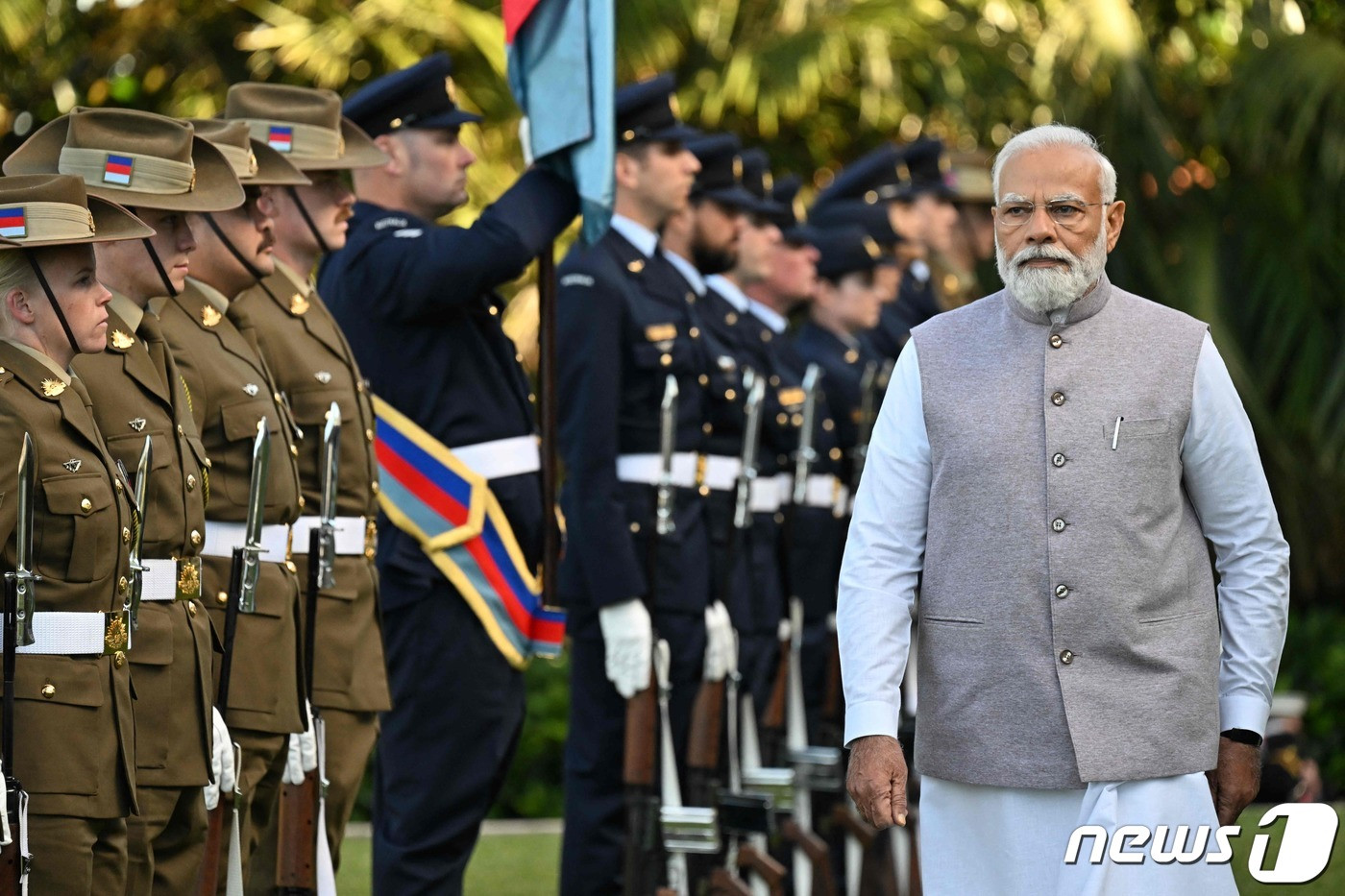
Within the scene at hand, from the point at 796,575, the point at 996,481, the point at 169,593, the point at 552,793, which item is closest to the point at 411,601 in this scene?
the point at 169,593

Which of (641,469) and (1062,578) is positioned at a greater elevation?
(641,469)

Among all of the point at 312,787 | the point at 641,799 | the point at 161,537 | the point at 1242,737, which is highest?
the point at 161,537

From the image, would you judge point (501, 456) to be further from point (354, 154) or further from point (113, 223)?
point (113, 223)

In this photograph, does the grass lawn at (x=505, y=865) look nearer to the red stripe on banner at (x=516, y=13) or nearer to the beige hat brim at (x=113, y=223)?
the red stripe on banner at (x=516, y=13)

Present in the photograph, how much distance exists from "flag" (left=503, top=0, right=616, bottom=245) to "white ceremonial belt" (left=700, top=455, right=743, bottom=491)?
51.3 inches

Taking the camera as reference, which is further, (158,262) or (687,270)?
(687,270)

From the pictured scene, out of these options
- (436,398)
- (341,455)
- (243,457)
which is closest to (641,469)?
(436,398)

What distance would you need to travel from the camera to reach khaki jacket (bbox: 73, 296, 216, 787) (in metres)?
4.55

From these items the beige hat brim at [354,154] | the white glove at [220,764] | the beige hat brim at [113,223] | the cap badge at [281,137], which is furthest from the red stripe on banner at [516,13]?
the white glove at [220,764]

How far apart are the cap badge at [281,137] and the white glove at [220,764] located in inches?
54.6

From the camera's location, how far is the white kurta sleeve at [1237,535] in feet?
14.0

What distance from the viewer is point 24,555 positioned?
4078 millimetres

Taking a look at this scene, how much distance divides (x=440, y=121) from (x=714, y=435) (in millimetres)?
1625

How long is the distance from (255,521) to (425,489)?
1.03 metres
